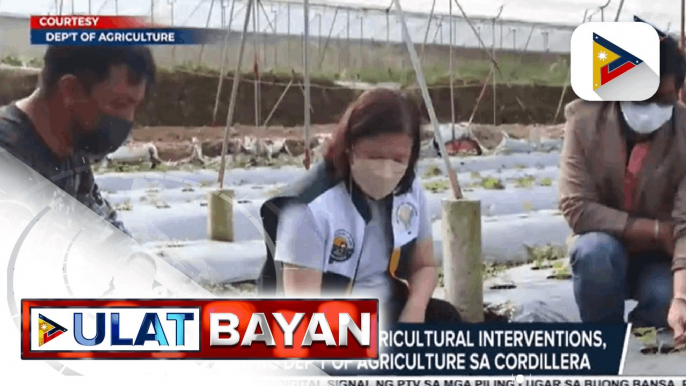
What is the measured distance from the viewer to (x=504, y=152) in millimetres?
2961

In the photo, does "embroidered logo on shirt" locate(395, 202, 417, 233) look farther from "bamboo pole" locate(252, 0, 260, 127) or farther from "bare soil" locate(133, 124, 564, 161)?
"bamboo pole" locate(252, 0, 260, 127)

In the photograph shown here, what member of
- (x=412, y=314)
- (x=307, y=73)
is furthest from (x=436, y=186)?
(x=307, y=73)

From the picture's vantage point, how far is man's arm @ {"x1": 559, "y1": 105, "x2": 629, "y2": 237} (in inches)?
114

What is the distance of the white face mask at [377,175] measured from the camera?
9.52ft

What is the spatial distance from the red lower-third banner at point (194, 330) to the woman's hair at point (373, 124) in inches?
20.7

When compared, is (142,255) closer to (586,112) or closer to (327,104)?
(327,104)

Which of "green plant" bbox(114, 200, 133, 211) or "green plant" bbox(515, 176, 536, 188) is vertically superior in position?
"green plant" bbox(515, 176, 536, 188)

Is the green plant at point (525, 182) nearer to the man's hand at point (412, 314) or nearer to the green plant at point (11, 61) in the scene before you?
the man's hand at point (412, 314)

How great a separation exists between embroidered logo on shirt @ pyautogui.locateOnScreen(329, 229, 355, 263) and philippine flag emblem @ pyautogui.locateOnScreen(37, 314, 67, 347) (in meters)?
1.03

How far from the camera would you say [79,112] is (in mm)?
2906

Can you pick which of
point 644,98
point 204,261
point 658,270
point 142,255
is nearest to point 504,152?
point 644,98

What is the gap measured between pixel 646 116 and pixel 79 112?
6.60ft

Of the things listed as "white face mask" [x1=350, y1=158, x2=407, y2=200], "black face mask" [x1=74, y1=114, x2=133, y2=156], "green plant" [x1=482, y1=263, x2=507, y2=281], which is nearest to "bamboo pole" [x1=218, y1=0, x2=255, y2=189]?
"black face mask" [x1=74, y1=114, x2=133, y2=156]

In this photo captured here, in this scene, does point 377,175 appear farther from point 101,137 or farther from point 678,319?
point 678,319
